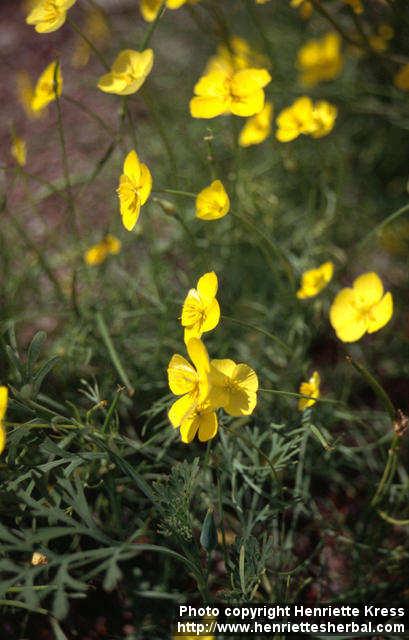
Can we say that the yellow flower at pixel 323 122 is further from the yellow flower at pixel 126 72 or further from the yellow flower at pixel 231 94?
the yellow flower at pixel 126 72

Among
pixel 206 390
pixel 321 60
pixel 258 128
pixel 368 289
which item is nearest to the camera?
pixel 206 390

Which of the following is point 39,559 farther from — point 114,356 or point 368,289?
point 368,289

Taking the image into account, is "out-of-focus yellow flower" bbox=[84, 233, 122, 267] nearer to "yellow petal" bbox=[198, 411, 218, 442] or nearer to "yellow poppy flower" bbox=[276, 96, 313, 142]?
"yellow poppy flower" bbox=[276, 96, 313, 142]

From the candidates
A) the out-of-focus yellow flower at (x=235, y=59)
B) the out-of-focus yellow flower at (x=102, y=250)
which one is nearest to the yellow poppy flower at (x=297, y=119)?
the out-of-focus yellow flower at (x=235, y=59)

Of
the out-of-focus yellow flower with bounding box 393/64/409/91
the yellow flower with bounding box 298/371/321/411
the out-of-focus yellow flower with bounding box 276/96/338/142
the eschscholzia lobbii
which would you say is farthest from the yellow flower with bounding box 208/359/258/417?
the out-of-focus yellow flower with bounding box 393/64/409/91

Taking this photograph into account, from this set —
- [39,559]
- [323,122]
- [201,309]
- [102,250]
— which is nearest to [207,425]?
[201,309]

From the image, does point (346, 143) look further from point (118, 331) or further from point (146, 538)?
point (146, 538)
